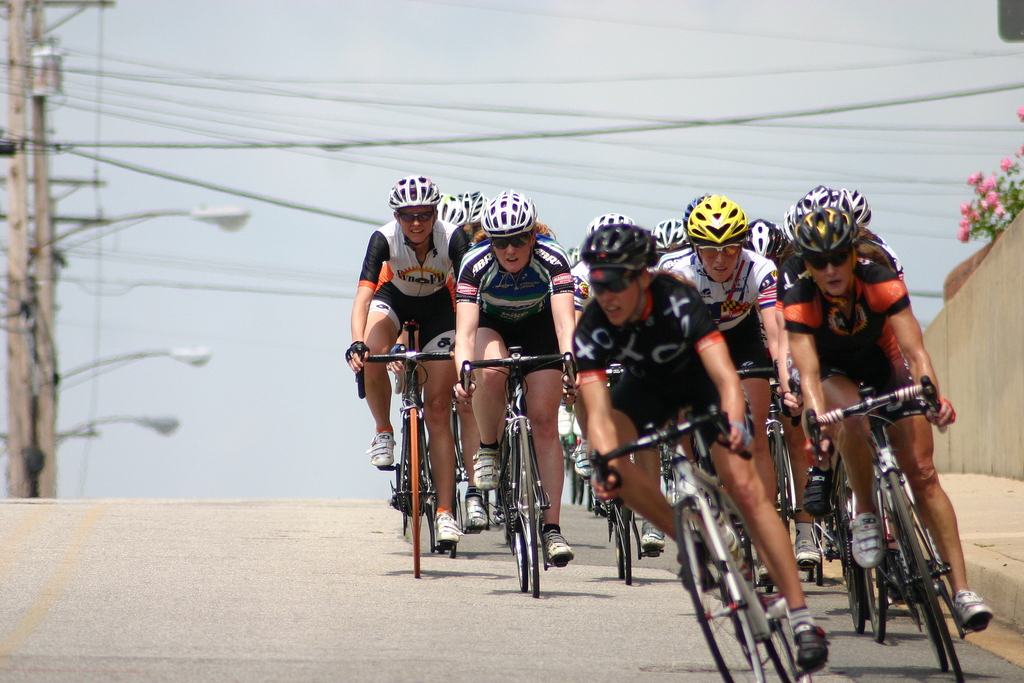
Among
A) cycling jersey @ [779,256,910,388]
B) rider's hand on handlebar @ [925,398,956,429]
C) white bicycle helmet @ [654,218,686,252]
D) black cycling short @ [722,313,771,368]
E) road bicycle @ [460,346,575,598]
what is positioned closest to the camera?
rider's hand on handlebar @ [925,398,956,429]

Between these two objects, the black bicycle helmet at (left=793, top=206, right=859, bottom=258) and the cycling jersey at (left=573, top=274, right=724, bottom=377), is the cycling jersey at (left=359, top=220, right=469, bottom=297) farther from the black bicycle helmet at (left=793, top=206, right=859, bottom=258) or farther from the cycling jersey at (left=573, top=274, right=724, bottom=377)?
the cycling jersey at (left=573, top=274, right=724, bottom=377)

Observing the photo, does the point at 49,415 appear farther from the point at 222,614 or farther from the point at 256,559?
the point at 222,614

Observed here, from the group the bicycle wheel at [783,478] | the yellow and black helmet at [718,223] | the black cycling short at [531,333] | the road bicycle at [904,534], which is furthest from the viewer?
the black cycling short at [531,333]

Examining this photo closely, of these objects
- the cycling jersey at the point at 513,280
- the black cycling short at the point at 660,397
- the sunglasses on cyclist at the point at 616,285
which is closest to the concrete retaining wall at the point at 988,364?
the cycling jersey at the point at 513,280

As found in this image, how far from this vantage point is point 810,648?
5262mm

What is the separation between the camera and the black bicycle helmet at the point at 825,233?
21.0ft

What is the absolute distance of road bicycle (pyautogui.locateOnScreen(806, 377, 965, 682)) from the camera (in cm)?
618

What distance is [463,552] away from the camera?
37.1ft

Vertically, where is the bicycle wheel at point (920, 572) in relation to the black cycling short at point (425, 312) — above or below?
below

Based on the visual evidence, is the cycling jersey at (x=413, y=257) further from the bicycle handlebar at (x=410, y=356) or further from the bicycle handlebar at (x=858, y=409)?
the bicycle handlebar at (x=858, y=409)

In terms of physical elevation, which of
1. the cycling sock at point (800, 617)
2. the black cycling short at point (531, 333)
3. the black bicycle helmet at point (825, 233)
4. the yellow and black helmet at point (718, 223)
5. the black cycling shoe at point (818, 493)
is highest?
the yellow and black helmet at point (718, 223)

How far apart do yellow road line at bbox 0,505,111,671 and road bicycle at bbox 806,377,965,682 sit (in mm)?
4005

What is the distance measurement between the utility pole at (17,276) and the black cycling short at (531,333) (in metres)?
17.3

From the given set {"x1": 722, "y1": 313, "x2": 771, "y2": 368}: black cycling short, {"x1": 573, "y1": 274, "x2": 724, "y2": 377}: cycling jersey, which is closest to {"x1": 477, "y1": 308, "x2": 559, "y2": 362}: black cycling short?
{"x1": 722, "y1": 313, "x2": 771, "y2": 368}: black cycling short
